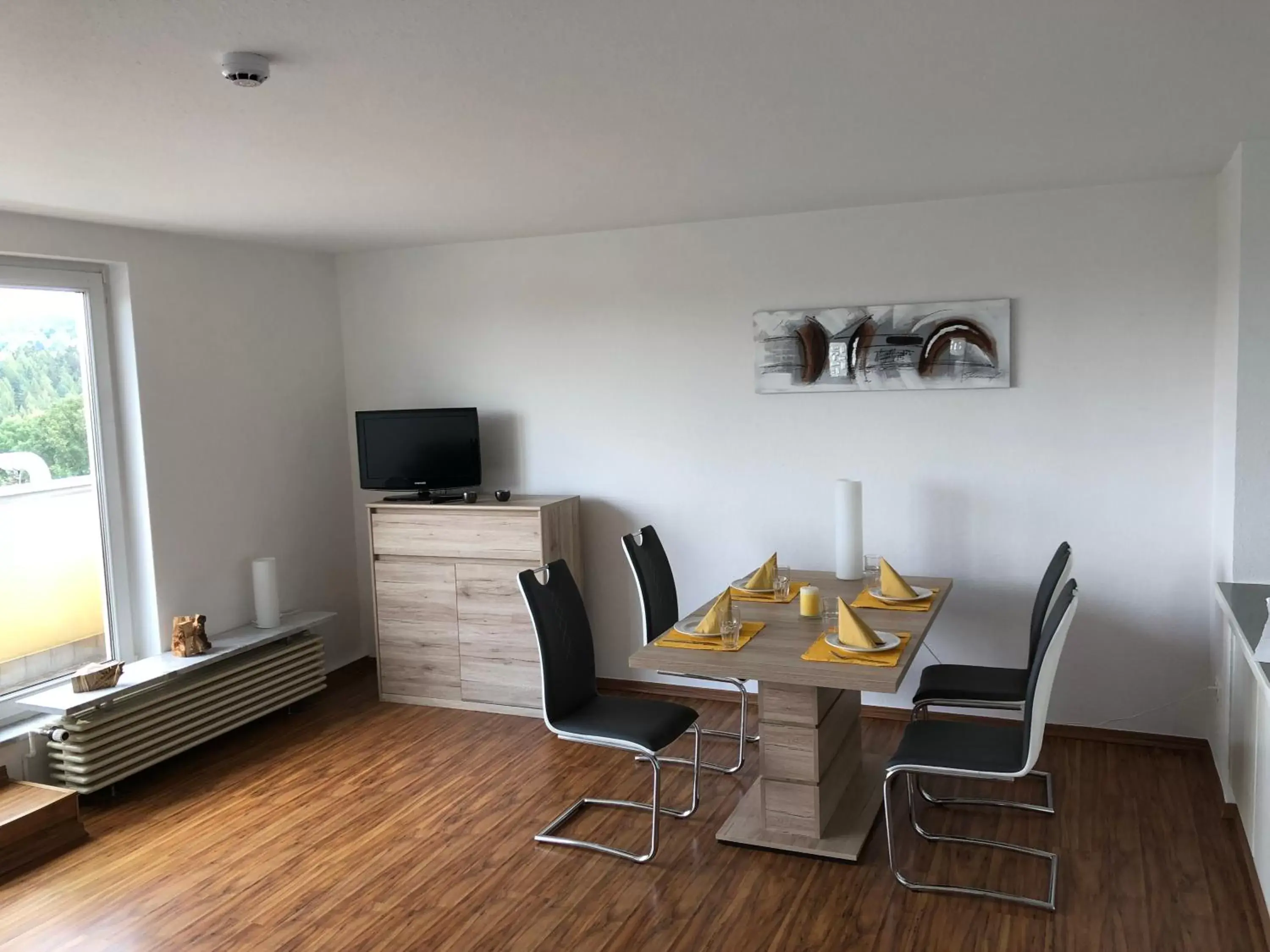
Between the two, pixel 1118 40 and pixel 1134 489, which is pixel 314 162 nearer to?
pixel 1118 40

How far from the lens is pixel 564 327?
525 cm

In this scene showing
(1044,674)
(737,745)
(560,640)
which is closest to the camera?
(1044,674)

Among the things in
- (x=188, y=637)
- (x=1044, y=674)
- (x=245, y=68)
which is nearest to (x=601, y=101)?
(x=245, y=68)

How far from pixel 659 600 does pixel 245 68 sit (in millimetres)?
2766

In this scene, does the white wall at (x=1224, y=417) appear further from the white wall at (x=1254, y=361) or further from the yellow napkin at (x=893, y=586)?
the yellow napkin at (x=893, y=586)

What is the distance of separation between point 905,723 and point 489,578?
2161 millimetres

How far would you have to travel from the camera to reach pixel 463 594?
5.07 meters

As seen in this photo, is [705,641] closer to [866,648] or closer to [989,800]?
[866,648]

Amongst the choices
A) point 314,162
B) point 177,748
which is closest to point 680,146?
point 314,162

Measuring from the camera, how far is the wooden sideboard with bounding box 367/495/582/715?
495 centimetres

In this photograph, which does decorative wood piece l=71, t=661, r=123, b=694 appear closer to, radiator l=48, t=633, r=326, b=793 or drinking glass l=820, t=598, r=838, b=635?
radiator l=48, t=633, r=326, b=793

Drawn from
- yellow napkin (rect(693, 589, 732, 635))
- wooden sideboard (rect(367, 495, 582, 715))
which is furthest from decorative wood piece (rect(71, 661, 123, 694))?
yellow napkin (rect(693, 589, 732, 635))

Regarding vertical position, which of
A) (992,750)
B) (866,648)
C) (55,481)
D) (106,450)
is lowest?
(992,750)

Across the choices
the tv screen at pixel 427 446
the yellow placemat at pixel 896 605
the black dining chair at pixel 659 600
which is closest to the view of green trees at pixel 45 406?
the tv screen at pixel 427 446
